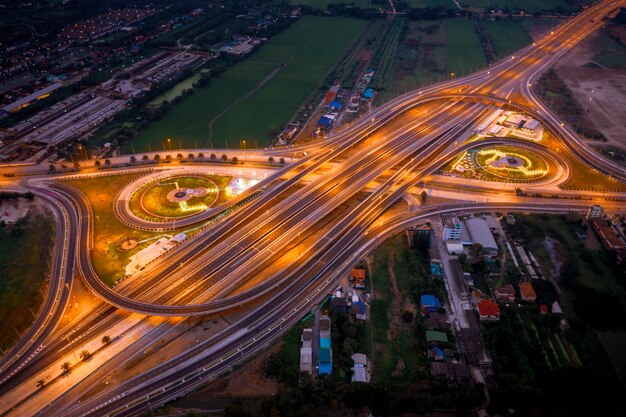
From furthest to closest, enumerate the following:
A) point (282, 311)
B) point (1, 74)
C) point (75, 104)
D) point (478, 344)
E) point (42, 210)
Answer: point (1, 74) < point (75, 104) < point (42, 210) < point (282, 311) < point (478, 344)

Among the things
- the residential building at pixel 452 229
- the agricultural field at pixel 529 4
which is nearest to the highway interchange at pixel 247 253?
the residential building at pixel 452 229

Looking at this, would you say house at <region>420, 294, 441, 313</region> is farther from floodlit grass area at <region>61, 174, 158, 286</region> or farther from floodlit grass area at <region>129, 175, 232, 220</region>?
floodlit grass area at <region>61, 174, 158, 286</region>

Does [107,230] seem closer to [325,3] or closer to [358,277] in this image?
[358,277]

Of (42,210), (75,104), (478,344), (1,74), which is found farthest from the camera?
(1,74)

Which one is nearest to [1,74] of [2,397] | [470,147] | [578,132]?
[2,397]

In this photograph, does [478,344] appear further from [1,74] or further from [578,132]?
[1,74]

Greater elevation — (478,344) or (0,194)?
(0,194)

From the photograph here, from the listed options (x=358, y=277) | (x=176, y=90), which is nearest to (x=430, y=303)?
(x=358, y=277)

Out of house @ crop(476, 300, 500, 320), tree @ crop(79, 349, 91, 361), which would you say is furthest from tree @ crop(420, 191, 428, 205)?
tree @ crop(79, 349, 91, 361)
